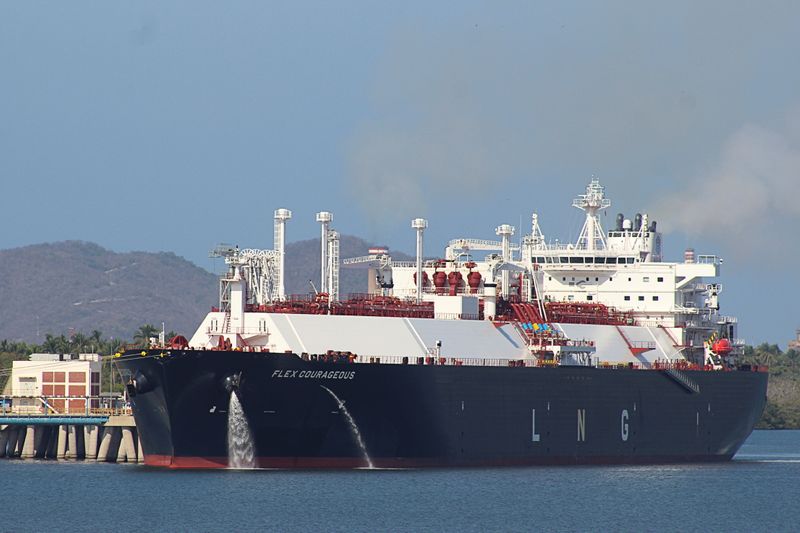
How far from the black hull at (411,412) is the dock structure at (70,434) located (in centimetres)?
1498

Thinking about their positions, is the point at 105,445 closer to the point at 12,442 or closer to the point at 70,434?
the point at 70,434

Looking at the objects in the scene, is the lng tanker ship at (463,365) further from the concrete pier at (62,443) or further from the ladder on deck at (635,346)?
the concrete pier at (62,443)

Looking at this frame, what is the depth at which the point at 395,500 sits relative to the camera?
62.3 metres

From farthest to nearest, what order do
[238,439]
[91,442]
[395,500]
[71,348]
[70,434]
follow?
[71,348], [70,434], [91,442], [238,439], [395,500]

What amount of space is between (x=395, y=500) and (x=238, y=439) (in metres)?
8.95

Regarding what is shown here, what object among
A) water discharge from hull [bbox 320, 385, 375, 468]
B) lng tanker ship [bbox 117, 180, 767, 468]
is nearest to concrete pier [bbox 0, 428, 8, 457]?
lng tanker ship [bbox 117, 180, 767, 468]

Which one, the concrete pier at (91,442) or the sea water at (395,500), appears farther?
the concrete pier at (91,442)

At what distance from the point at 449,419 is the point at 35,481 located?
17.8m

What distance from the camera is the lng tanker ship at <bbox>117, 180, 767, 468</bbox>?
6869cm

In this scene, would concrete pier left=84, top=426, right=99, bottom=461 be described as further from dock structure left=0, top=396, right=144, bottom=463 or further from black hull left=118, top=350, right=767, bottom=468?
black hull left=118, top=350, right=767, bottom=468

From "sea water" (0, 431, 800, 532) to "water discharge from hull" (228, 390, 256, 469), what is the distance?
0.56 m

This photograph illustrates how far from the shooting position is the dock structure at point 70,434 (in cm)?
8681

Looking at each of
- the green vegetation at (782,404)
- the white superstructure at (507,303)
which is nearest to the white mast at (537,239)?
A: the white superstructure at (507,303)

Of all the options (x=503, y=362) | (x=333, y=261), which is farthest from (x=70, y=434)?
(x=503, y=362)
